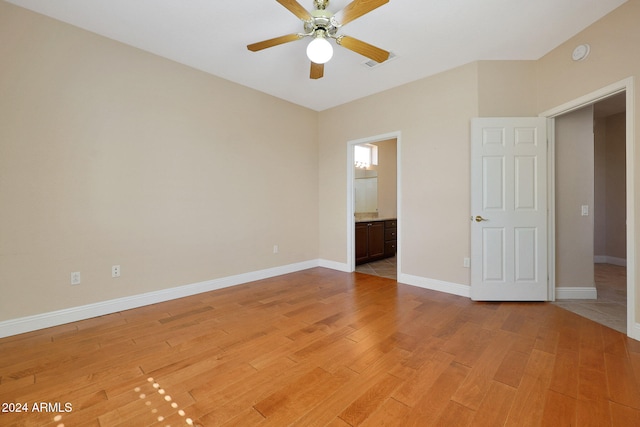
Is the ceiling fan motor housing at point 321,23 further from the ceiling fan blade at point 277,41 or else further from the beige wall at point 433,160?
the beige wall at point 433,160

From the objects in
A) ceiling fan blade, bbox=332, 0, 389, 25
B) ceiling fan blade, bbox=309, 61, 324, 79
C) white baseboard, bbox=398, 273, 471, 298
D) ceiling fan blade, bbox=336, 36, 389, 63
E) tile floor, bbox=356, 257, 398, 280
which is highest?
ceiling fan blade, bbox=332, 0, 389, 25

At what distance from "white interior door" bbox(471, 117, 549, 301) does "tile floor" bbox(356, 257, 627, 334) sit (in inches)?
13.8

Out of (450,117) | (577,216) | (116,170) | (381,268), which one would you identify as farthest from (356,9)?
(381,268)

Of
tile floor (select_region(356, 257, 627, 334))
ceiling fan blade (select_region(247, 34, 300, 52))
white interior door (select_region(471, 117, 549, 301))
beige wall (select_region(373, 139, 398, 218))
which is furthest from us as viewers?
beige wall (select_region(373, 139, 398, 218))

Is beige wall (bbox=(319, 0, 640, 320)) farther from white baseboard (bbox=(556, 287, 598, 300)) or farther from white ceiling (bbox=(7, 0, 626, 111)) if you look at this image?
white baseboard (bbox=(556, 287, 598, 300))

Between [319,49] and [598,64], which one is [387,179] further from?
[319,49]

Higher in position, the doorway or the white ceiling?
the white ceiling

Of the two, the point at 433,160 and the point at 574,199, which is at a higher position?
the point at 433,160

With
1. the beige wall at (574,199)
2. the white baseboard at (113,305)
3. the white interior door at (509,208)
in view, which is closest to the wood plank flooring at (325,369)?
the white baseboard at (113,305)

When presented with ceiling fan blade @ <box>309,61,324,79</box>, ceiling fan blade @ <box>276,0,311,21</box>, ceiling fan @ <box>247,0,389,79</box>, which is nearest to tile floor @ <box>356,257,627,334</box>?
ceiling fan blade @ <box>309,61,324,79</box>

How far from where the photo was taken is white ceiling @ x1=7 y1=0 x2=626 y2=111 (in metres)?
2.39

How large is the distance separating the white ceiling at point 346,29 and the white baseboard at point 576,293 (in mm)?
2860

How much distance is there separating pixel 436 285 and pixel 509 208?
1.33 metres

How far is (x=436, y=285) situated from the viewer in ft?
12.0
